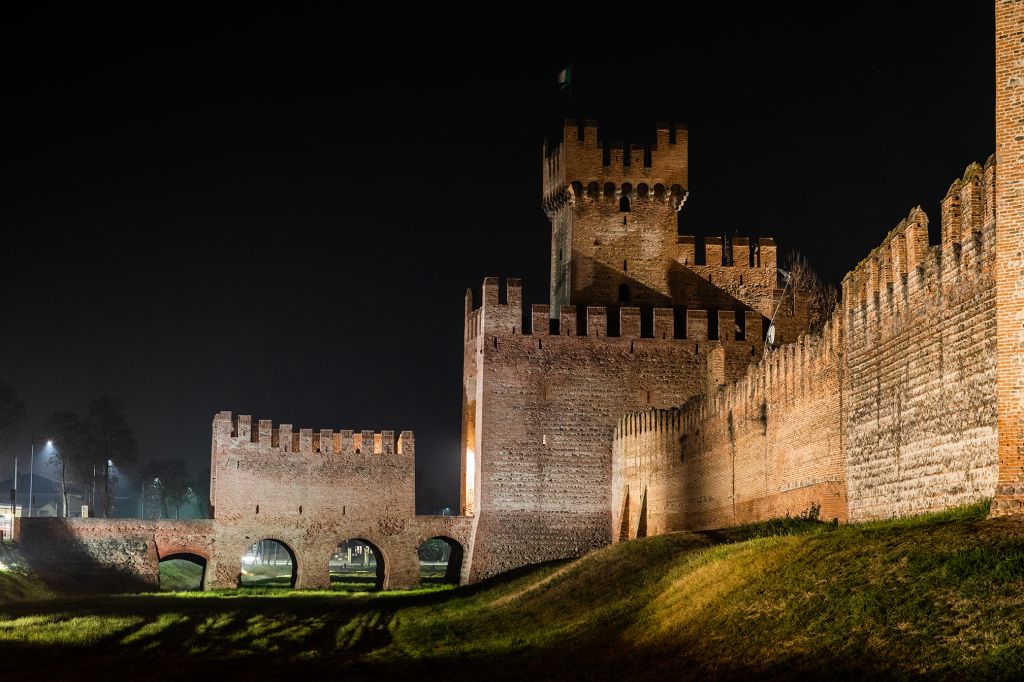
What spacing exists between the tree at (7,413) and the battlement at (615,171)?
1344 inches

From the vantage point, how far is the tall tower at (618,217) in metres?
43.0

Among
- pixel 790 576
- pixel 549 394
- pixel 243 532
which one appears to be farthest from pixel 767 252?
pixel 790 576

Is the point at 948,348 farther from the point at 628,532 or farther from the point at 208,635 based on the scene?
the point at 628,532

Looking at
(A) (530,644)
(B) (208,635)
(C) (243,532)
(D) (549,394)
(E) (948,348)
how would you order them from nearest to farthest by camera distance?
(E) (948,348) < (A) (530,644) < (B) (208,635) < (D) (549,394) < (C) (243,532)

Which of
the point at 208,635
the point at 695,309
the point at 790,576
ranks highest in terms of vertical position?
the point at 695,309

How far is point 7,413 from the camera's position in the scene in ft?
216

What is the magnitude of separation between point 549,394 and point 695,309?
16.2ft

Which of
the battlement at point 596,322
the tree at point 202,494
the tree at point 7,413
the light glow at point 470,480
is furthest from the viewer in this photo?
the tree at point 202,494

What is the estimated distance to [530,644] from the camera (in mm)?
20641

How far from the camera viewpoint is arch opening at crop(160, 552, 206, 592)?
4262 cm

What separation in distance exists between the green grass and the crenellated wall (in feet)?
3.17

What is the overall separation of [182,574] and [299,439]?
1129 cm

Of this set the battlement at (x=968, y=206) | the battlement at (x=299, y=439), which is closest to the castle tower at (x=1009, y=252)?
the battlement at (x=968, y=206)

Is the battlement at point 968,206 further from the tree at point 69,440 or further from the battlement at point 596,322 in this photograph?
the tree at point 69,440
